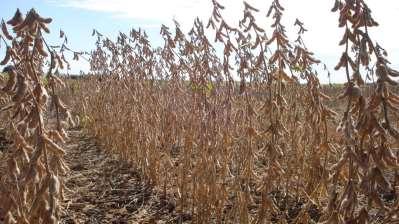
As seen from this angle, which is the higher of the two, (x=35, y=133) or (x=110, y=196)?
(x=35, y=133)

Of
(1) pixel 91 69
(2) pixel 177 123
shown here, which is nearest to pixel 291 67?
(2) pixel 177 123

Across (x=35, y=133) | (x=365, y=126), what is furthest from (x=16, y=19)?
(x=365, y=126)

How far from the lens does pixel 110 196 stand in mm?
4910

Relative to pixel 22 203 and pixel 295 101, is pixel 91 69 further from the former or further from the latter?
pixel 22 203

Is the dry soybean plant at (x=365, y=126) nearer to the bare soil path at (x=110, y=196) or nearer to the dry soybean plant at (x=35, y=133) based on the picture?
the dry soybean plant at (x=35, y=133)

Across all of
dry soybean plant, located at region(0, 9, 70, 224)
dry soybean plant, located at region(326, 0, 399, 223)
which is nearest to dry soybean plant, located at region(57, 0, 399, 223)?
dry soybean plant, located at region(326, 0, 399, 223)

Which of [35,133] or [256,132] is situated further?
[256,132]

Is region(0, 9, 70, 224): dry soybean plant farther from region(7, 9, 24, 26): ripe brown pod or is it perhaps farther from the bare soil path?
the bare soil path

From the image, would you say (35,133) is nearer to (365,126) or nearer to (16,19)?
(16,19)

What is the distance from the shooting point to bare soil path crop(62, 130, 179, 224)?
4.27 metres

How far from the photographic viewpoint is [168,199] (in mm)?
4719

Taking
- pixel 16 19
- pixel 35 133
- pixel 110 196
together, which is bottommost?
pixel 110 196

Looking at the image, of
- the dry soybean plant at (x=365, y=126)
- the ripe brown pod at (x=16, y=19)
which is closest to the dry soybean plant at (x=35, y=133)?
the ripe brown pod at (x=16, y=19)

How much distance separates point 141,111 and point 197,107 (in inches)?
61.7
